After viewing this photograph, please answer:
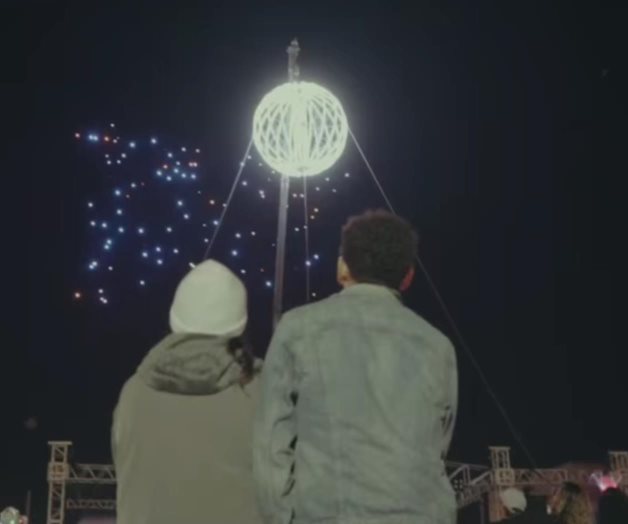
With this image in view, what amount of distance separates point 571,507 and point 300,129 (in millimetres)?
4241

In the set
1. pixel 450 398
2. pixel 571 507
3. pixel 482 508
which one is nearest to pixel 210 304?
pixel 450 398

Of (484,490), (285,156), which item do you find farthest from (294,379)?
(484,490)

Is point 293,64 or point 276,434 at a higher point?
point 293,64

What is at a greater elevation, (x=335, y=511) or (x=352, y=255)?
(x=352, y=255)

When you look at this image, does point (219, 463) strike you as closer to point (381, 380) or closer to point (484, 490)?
point (381, 380)

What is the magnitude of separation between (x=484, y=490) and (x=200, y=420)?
1758cm

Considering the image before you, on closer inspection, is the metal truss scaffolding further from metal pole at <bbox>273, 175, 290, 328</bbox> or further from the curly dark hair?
the curly dark hair

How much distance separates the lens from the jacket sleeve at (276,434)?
2.47 m

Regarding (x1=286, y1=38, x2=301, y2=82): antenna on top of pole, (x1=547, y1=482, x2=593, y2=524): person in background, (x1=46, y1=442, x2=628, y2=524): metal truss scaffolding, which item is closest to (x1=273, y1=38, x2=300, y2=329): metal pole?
(x1=286, y1=38, x2=301, y2=82): antenna on top of pole

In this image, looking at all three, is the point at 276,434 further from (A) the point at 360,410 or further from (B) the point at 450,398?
(B) the point at 450,398

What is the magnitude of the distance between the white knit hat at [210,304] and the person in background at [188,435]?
0.21 ft

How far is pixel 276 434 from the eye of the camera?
2.53 meters

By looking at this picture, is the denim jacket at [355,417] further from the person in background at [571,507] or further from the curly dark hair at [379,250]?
the person in background at [571,507]

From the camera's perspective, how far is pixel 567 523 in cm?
509
